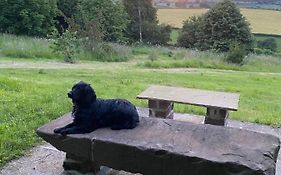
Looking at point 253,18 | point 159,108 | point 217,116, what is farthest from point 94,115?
point 253,18

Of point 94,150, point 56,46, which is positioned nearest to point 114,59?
point 56,46

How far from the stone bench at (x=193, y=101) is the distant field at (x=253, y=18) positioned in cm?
3087

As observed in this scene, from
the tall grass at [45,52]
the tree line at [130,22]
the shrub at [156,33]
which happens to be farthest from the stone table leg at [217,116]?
the shrub at [156,33]

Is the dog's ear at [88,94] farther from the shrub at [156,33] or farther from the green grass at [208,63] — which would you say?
the shrub at [156,33]

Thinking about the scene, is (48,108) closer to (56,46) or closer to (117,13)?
(56,46)

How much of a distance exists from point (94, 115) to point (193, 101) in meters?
2.05

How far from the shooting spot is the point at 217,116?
6055mm

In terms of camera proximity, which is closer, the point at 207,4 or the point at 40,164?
the point at 40,164

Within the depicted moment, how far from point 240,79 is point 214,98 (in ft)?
26.4

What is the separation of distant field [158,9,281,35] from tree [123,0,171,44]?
1710 mm

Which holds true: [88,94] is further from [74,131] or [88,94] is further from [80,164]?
[80,164]

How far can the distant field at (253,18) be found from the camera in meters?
37.8

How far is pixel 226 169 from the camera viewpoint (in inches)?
142

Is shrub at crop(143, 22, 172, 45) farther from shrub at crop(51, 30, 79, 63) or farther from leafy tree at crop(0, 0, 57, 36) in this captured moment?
shrub at crop(51, 30, 79, 63)
